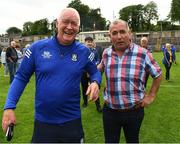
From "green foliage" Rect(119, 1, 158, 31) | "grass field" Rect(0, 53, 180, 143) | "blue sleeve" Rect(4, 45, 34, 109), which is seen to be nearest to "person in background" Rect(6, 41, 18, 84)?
"grass field" Rect(0, 53, 180, 143)

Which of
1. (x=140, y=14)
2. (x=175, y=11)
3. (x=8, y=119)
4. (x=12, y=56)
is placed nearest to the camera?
(x=8, y=119)

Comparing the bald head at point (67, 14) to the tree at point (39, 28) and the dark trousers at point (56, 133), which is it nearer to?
the dark trousers at point (56, 133)

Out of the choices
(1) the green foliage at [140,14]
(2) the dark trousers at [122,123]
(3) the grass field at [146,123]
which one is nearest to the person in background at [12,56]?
(3) the grass field at [146,123]

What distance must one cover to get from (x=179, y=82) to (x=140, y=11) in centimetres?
11055

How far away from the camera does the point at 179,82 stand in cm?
1614

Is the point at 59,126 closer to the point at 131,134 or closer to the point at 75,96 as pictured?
the point at 75,96

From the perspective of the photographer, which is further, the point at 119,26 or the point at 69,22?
the point at 119,26

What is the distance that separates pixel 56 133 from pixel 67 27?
3.38ft

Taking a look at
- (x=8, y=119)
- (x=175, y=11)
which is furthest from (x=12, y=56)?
(x=175, y=11)

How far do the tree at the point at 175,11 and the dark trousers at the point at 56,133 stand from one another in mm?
107026

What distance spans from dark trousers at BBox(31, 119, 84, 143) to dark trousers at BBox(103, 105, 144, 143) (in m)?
1.03

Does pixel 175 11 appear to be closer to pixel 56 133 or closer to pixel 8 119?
pixel 56 133

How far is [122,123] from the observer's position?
4.69 m

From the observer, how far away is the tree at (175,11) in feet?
351
